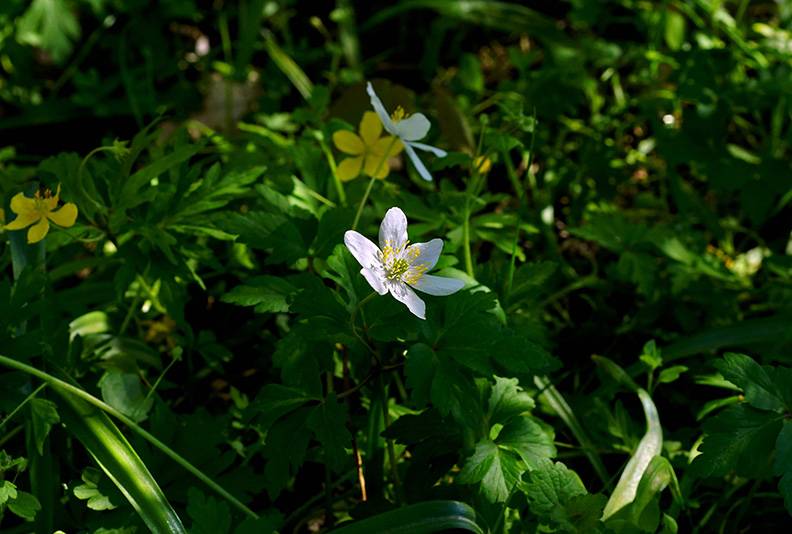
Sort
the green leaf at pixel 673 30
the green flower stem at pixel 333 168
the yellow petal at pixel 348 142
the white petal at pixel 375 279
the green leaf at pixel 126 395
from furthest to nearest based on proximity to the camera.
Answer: the green leaf at pixel 673 30
the green flower stem at pixel 333 168
the yellow petal at pixel 348 142
the green leaf at pixel 126 395
the white petal at pixel 375 279

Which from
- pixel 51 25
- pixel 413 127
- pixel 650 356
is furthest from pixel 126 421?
pixel 51 25

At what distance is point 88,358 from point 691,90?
1568mm

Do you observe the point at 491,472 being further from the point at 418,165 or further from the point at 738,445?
the point at 418,165

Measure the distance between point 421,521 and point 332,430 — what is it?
19cm

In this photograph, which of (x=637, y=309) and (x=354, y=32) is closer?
A: (x=637, y=309)

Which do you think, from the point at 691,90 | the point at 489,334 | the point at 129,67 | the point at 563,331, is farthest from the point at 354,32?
the point at 489,334

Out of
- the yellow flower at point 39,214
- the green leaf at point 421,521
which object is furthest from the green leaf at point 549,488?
the yellow flower at point 39,214

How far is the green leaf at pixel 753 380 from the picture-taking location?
50.8 inches

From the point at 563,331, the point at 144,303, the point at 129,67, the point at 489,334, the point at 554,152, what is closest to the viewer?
the point at 489,334

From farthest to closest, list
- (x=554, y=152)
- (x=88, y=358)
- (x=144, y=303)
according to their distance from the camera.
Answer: (x=554, y=152), (x=144, y=303), (x=88, y=358)

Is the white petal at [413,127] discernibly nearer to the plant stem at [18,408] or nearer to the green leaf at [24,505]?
the plant stem at [18,408]

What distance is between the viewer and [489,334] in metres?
1.26

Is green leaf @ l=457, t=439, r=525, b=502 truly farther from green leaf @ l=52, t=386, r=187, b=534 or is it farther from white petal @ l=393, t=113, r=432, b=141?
white petal @ l=393, t=113, r=432, b=141

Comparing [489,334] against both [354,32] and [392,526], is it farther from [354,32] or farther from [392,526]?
[354,32]
